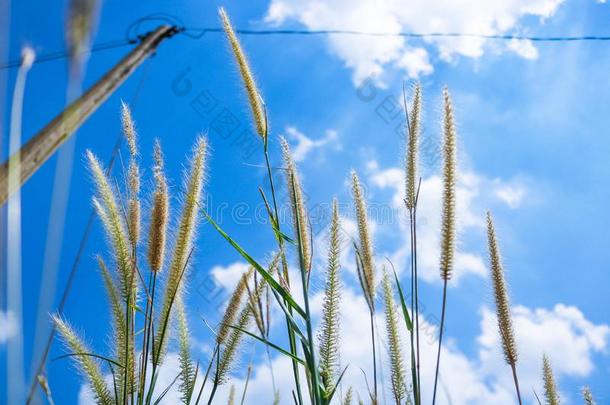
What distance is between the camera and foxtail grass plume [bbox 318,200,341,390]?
180 cm

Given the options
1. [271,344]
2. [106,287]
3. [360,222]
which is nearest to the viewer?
[271,344]

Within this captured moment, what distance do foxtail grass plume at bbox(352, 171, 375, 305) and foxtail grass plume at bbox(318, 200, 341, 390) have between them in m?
0.14

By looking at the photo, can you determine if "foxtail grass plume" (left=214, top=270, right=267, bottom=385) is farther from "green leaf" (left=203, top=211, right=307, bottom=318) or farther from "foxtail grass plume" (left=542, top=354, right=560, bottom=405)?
"foxtail grass plume" (left=542, top=354, right=560, bottom=405)

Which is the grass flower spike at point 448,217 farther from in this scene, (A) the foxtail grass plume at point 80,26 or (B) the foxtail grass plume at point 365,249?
(A) the foxtail grass plume at point 80,26

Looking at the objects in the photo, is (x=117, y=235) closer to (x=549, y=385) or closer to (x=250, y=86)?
(x=250, y=86)

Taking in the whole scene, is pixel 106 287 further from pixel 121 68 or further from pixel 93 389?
pixel 121 68

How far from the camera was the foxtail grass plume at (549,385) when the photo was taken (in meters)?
2.11

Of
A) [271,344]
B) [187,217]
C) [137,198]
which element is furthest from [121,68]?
[137,198]

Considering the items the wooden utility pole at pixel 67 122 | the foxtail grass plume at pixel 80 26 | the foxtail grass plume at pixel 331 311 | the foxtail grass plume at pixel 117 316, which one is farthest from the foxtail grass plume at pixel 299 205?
the foxtail grass plume at pixel 80 26

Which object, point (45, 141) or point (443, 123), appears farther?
point (443, 123)

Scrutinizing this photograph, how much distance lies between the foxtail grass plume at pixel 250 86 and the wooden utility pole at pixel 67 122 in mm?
1205

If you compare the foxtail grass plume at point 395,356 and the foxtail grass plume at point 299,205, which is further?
the foxtail grass plume at point 395,356

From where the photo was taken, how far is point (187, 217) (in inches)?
80.9

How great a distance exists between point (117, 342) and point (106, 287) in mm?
213
